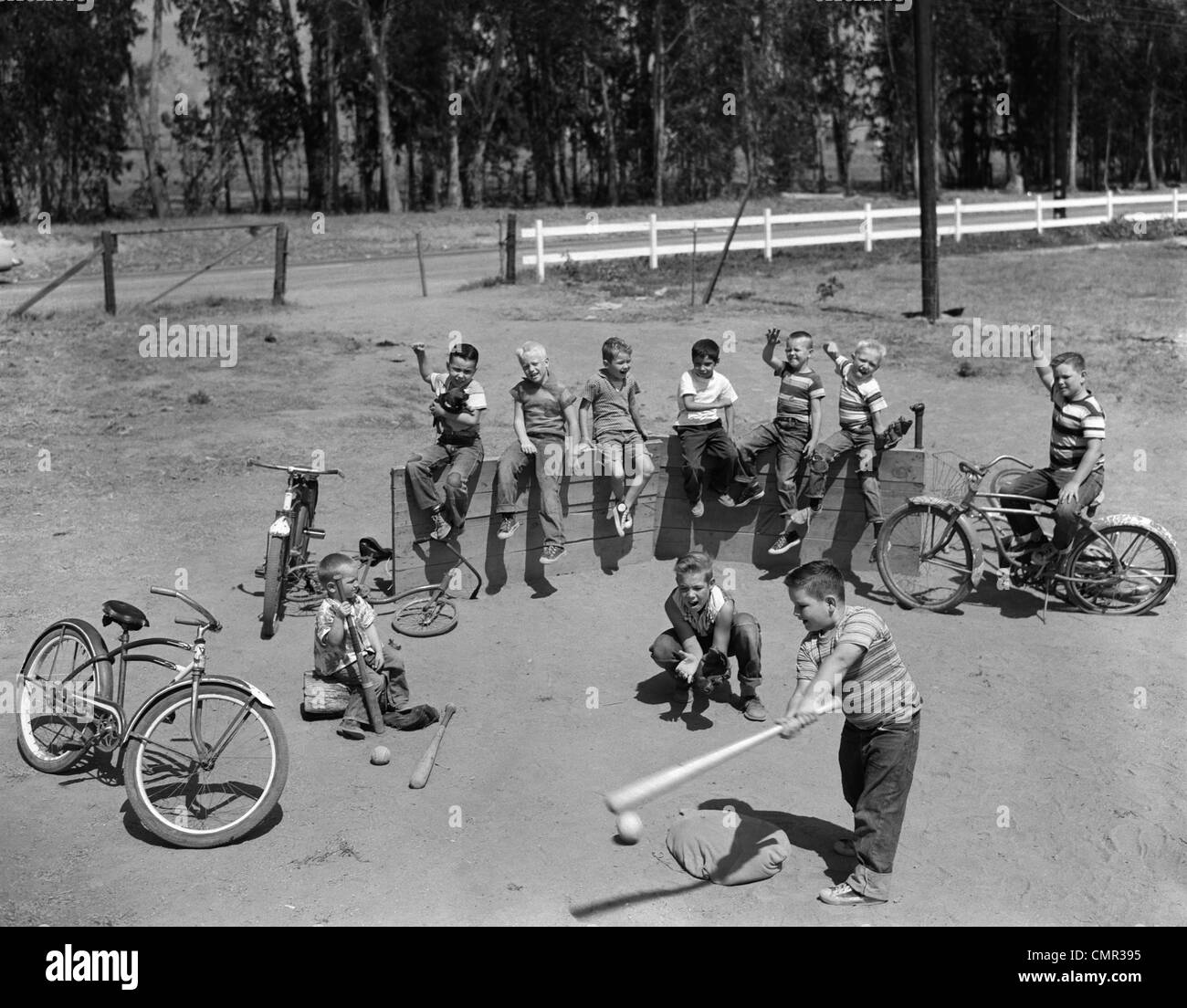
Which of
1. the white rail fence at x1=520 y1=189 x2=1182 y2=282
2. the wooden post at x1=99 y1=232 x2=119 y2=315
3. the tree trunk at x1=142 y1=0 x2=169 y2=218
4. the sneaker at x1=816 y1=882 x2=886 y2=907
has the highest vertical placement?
the tree trunk at x1=142 y1=0 x2=169 y2=218

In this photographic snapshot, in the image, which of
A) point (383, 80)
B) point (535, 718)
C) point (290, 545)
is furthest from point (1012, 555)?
point (383, 80)

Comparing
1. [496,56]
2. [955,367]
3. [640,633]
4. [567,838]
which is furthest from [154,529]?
[496,56]

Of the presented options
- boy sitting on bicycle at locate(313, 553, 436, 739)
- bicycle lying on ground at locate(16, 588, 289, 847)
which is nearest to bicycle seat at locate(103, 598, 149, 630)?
bicycle lying on ground at locate(16, 588, 289, 847)

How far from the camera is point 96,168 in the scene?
54000 millimetres

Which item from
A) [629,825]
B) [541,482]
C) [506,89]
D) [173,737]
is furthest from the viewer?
[506,89]

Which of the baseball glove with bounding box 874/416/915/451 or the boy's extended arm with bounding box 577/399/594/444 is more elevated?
the boy's extended arm with bounding box 577/399/594/444

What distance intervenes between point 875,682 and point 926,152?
1532 cm

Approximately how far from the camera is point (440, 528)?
9695 millimetres

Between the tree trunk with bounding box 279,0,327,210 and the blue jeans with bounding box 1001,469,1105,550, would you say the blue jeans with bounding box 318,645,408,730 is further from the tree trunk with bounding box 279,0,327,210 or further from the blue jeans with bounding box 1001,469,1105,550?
the tree trunk with bounding box 279,0,327,210

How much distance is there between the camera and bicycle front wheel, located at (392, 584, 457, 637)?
9211mm

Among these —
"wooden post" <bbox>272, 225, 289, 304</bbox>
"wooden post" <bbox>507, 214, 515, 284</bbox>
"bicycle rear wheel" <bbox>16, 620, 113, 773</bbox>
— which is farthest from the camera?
"wooden post" <bbox>507, 214, 515, 284</bbox>

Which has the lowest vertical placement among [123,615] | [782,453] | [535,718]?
[535,718]

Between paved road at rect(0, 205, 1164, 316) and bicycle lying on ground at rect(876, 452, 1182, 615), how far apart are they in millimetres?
14465

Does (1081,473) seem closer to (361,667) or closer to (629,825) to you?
(629,825)
